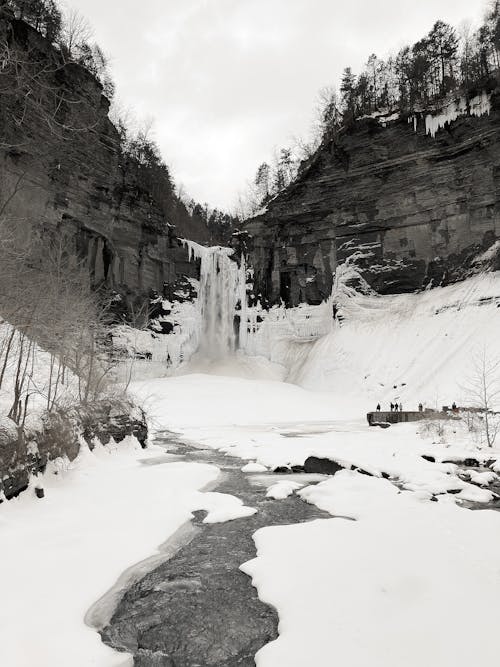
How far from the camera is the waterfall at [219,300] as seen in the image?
36344 mm

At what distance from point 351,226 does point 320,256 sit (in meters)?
3.28

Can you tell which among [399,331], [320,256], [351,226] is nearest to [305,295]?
[320,256]

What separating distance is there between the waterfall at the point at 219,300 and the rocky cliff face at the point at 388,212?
2.14 m

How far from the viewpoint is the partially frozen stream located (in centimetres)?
266

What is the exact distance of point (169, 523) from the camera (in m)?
5.00

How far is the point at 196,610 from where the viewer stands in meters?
3.18

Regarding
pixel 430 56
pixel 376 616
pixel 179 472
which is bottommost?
pixel 179 472

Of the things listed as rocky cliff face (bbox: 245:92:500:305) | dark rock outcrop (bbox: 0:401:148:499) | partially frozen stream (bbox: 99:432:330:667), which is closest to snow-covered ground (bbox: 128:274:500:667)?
partially frozen stream (bbox: 99:432:330:667)

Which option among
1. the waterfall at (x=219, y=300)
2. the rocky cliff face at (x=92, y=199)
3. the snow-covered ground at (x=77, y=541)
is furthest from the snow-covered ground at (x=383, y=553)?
the rocky cliff face at (x=92, y=199)

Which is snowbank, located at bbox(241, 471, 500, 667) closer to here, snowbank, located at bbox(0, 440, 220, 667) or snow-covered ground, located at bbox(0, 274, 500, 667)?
snow-covered ground, located at bbox(0, 274, 500, 667)

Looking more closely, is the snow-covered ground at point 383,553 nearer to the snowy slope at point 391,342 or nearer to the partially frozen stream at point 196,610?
the partially frozen stream at point 196,610

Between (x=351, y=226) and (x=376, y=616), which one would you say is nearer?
(x=376, y=616)

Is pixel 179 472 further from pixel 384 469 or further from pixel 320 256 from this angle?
pixel 320 256

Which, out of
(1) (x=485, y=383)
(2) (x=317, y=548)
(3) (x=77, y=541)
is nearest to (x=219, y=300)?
(1) (x=485, y=383)
